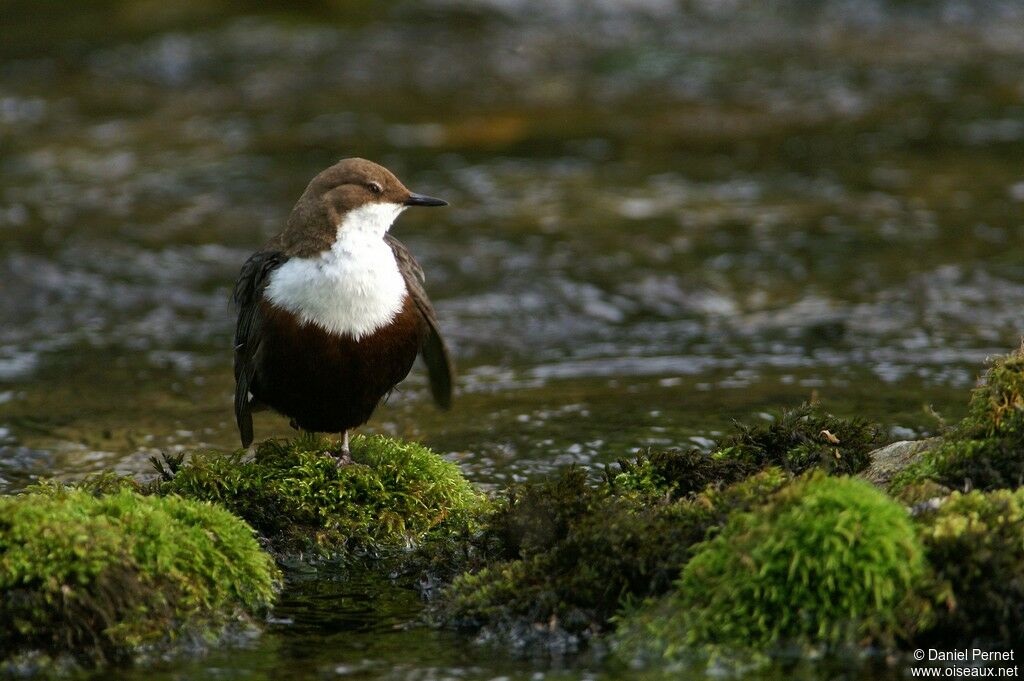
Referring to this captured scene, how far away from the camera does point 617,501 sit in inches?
162

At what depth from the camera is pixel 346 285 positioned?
4.90 m

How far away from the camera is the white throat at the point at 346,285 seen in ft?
16.0

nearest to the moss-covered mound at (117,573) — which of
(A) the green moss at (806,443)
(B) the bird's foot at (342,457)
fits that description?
(B) the bird's foot at (342,457)

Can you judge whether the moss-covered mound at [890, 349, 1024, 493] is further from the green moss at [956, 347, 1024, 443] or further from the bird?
the bird

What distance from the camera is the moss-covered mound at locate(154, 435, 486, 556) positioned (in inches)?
185

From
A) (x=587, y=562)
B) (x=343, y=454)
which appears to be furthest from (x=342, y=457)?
(x=587, y=562)

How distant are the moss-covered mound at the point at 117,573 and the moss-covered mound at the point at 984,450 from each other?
2028mm

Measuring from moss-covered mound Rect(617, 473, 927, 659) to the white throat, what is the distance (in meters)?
1.78

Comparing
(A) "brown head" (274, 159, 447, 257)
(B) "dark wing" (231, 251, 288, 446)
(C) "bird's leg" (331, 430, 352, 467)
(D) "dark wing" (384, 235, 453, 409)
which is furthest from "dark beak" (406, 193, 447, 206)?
(C) "bird's leg" (331, 430, 352, 467)

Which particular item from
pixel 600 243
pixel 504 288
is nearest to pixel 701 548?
pixel 504 288

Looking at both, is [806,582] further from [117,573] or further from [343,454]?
[343,454]

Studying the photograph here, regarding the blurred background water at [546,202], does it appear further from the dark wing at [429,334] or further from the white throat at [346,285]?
the white throat at [346,285]

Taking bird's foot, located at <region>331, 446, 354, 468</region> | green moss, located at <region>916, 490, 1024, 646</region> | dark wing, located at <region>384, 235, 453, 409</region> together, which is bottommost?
green moss, located at <region>916, 490, 1024, 646</region>

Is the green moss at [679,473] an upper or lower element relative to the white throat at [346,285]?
lower
